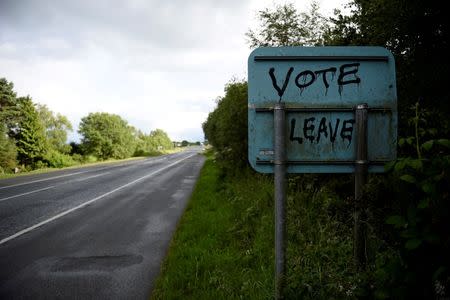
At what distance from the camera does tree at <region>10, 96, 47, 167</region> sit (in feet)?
130

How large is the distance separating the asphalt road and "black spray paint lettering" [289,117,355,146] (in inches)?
129

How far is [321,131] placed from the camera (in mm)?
2205

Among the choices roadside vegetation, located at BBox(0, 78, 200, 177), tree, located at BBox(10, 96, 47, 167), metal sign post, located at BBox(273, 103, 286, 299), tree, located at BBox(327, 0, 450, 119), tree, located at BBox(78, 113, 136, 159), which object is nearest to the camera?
metal sign post, located at BBox(273, 103, 286, 299)

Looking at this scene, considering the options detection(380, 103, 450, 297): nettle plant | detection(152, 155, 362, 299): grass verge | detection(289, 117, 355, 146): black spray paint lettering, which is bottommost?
detection(152, 155, 362, 299): grass verge

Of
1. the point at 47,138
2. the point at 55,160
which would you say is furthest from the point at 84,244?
the point at 47,138

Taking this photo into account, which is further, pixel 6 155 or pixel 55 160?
pixel 55 160

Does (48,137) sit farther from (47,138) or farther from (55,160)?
(55,160)

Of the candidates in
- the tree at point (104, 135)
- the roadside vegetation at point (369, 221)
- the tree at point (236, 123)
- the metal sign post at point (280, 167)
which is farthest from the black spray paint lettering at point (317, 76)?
the tree at point (104, 135)

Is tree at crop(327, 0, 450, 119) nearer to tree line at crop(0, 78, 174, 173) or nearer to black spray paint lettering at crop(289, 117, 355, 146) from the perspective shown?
black spray paint lettering at crop(289, 117, 355, 146)

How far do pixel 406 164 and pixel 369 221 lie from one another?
3.91 feet

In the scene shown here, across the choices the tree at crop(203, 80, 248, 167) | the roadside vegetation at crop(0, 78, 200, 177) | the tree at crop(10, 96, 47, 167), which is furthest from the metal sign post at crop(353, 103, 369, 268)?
the tree at crop(10, 96, 47, 167)

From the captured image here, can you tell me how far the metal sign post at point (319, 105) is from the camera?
2.15 meters

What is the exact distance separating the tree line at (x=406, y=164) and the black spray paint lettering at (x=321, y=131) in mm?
376

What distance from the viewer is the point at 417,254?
1558 millimetres
